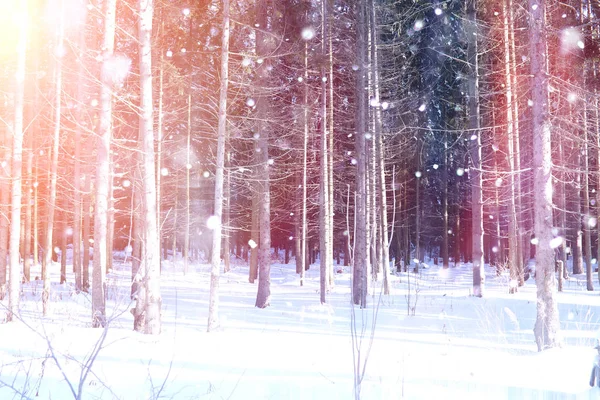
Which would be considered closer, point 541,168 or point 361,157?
point 541,168

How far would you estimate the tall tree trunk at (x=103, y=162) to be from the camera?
914cm

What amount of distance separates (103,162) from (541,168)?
332 inches

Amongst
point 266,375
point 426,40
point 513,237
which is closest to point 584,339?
point 266,375

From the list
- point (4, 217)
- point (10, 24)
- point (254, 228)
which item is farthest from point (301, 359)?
point (254, 228)

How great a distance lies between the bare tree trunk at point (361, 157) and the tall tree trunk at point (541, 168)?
20.0 ft

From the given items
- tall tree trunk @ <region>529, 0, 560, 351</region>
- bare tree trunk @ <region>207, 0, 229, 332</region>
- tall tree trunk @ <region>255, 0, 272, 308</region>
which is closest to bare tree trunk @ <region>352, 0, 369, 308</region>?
tall tree trunk @ <region>255, 0, 272, 308</region>

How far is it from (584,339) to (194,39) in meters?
13.1

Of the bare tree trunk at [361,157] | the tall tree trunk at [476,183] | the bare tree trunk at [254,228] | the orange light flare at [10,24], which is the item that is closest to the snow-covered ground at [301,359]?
the bare tree trunk at [361,157]

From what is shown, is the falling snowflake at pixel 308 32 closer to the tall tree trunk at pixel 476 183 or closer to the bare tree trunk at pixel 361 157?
the bare tree trunk at pixel 361 157

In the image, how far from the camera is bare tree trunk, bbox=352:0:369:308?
13922 mm

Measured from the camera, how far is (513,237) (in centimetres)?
1605

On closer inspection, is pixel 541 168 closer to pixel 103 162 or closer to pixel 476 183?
pixel 476 183

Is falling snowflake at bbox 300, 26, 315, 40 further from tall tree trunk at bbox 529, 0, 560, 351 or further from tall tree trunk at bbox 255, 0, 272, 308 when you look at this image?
tall tree trunk at bbox 529, 0, 560, 351

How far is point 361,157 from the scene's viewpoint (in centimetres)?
1416
